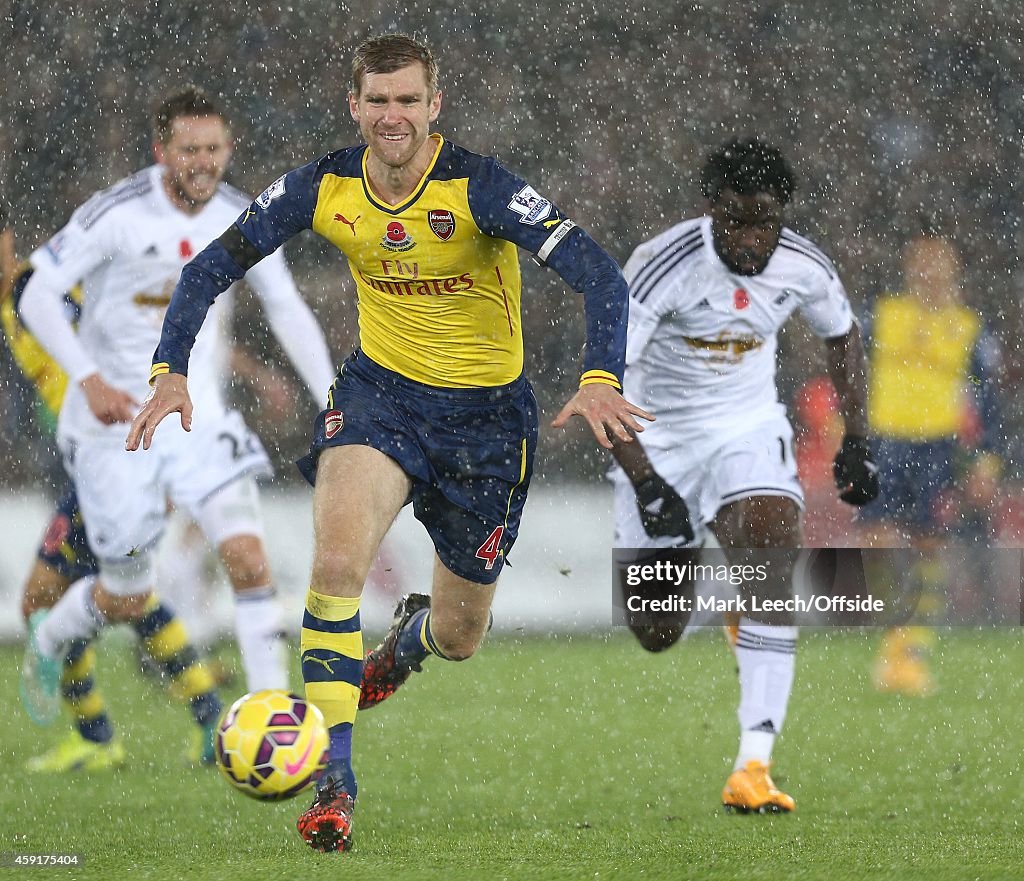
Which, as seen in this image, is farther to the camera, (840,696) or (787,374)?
(787,374)

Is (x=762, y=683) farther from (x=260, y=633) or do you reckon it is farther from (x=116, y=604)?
(x=116, y=604)

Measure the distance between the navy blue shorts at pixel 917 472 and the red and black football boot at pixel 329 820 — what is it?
194 inches

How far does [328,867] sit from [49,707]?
286 cm

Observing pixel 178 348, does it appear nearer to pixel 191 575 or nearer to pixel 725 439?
pixel 725 439

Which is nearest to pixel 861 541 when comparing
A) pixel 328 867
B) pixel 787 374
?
pixel 787 374

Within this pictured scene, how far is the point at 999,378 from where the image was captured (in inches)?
381

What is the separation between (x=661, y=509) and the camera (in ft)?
19.4

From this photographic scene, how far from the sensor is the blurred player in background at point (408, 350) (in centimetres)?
436

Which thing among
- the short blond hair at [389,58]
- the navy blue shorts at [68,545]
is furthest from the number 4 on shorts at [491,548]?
the navy blue shorts at [68,545]

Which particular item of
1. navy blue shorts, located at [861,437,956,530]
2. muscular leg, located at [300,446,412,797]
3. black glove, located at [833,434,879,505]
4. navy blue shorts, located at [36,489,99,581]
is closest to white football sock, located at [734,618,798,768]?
black glove, located at [833,434,879,505]

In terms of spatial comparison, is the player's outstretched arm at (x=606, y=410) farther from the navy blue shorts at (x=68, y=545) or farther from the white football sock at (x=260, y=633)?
the navy blue shorts at (x=68, y=545)

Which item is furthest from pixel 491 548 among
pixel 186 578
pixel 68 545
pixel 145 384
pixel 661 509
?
pixel 186 578

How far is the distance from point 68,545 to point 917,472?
4.10 metres

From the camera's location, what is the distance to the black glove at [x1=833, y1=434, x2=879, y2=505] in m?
5.96
